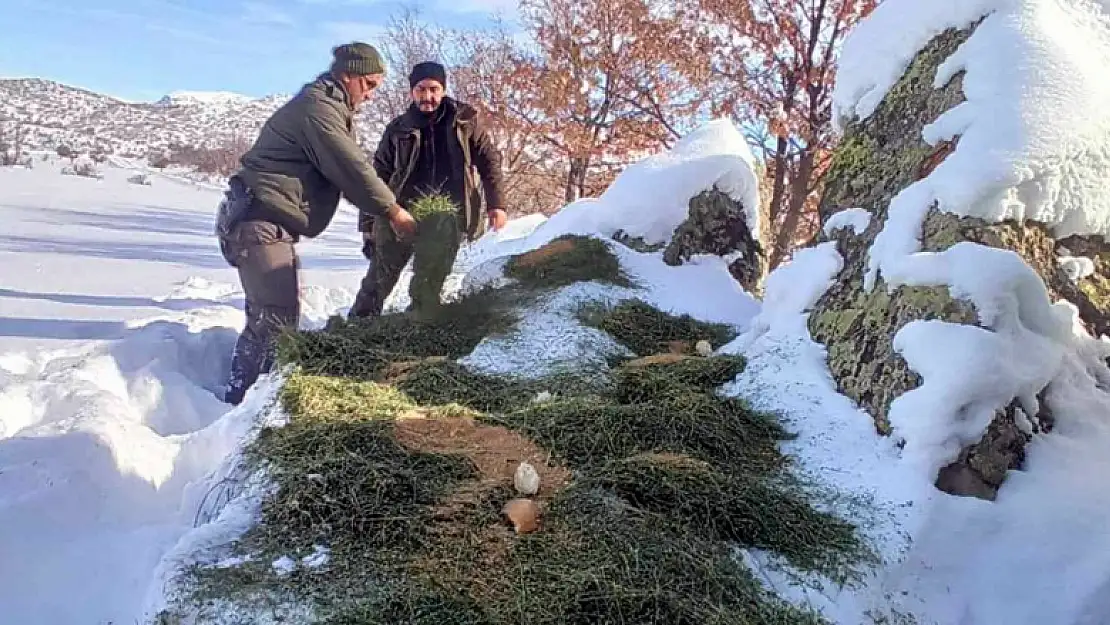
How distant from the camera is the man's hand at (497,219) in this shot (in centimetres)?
500

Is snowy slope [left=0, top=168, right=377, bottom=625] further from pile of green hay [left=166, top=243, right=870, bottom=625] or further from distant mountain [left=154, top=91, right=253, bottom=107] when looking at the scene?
distant mountain [left=154, top=91, right=253, bottom=107]

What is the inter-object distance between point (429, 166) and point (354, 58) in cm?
102

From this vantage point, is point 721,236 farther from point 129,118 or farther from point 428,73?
point 129,118

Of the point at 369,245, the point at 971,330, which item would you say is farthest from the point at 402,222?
the point at 971,330

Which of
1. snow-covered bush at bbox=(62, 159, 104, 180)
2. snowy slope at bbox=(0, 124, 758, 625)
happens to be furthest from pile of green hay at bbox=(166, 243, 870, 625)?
snow-covered bush at bbox=(62, 159, 104, 180)

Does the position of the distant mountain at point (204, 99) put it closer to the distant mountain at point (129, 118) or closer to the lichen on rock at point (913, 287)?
the distant mountain at point (129, 118)

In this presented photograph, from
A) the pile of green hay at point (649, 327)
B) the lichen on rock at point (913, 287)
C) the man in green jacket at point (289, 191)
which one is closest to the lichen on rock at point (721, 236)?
the pile of green hay at point (649, 327)

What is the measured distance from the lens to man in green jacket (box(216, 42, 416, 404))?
4.00 m

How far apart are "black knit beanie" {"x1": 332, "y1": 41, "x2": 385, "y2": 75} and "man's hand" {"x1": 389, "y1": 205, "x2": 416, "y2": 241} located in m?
0.76

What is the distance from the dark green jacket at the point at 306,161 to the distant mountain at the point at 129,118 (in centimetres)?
2863

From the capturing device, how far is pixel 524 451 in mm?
2605

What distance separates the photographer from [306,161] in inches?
163

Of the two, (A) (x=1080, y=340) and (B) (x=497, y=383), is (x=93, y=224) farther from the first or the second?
(A) (x=1080, y=340)

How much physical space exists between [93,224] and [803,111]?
8967 millimetres
